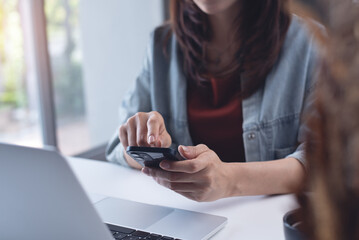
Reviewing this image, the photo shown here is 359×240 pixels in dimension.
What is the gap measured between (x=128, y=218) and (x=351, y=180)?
54 centimetres

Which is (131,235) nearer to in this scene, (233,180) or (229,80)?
(233,180)

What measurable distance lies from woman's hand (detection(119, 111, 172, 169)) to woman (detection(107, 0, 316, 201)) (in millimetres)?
84

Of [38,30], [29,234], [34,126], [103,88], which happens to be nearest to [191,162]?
[29,234]

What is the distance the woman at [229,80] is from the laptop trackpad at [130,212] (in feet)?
0.71

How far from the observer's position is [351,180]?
0.31 m

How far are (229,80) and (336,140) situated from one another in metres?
0.97

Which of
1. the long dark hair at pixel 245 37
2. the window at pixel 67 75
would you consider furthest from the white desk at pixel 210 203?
the window at pixel 67 75

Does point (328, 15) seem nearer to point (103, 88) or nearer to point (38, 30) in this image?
point (38, 30)

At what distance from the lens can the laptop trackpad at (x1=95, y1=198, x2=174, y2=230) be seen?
2.50 ft

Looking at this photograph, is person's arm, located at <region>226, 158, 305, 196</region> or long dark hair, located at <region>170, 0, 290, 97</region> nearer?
person's arm, located at <region>226, 158, 305, 196</region>

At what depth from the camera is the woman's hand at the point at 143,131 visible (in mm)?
933

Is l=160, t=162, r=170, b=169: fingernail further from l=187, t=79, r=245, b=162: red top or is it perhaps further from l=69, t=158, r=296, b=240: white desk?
l=187, t=79, r=245, b=162: red top

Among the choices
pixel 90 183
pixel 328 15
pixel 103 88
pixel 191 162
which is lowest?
pixel 103 88

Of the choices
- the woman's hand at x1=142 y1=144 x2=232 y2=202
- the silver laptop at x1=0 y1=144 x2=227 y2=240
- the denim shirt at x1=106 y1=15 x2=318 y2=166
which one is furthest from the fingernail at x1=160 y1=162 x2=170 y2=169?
the denim shirt at x1=106 y1=15 x2=318 y2=166
